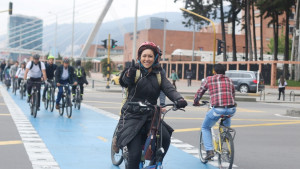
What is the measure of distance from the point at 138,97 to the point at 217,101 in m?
2.35

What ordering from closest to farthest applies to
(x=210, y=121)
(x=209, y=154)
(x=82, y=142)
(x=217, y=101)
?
(x=217, y=101) → (x=209, y=154) → (x=210, y=121) → (x=82, y=142)

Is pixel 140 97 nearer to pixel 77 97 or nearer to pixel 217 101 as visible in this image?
pixel 217 101

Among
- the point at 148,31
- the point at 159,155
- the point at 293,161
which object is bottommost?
the point at 293,161

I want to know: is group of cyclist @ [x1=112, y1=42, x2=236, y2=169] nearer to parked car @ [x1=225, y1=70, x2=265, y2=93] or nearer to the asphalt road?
the asphalt road

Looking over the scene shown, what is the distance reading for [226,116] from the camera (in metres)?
7.66

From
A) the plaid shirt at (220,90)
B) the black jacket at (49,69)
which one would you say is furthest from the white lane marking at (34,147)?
the black jacket at (49,69)

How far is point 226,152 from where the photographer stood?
7.10m

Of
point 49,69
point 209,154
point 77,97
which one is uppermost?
point 49,69

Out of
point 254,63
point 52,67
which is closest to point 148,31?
point 254,63

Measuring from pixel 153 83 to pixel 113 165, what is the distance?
2.59m

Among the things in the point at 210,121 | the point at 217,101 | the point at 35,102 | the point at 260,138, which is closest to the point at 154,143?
the point at 217,101

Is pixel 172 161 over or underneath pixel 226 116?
underneath

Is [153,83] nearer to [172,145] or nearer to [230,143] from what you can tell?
[230,143]

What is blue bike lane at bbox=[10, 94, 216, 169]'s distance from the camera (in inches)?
311
